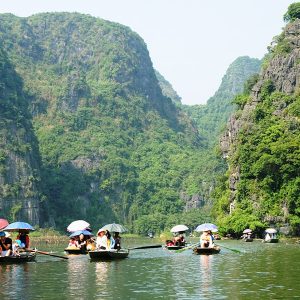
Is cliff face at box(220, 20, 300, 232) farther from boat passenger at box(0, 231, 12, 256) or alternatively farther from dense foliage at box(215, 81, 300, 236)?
boat passenger at box(0, 231, 12, 256)

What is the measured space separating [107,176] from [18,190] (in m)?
48.8

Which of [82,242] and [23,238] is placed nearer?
[23,238]

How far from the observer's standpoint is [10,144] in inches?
5207

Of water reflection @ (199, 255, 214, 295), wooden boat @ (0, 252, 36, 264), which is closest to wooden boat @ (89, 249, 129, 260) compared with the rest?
wooden boat @ (0, 252, 36, 264)

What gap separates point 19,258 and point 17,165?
9982 cm

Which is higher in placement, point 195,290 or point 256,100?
point 256,100

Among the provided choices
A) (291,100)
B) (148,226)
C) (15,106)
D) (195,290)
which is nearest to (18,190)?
(15,106)

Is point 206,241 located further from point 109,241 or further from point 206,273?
point 206,273

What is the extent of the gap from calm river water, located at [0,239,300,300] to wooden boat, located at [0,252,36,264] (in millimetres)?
432

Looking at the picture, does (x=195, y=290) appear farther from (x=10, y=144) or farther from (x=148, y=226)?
(x=148, y=226)

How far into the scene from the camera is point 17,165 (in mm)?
131500

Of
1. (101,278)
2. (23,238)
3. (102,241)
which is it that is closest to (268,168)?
(102,241)

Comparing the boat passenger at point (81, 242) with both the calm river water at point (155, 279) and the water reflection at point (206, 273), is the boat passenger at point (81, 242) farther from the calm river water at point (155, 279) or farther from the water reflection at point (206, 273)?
the water reflection at point (206, 273)

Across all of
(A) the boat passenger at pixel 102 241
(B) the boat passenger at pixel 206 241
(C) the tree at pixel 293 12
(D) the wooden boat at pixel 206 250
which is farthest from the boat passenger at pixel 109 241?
(C) the tree at pixel 293 12
